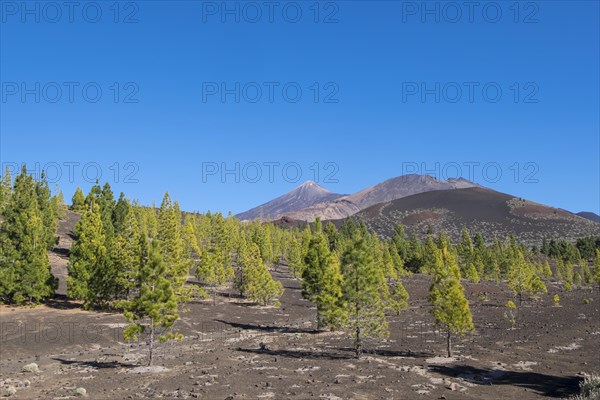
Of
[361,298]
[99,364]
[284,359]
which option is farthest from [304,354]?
[99,364]

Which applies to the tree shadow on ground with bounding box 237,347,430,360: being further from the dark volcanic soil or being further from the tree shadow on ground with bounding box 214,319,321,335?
the tree shadow on ground with bounding box 214,319,321,335

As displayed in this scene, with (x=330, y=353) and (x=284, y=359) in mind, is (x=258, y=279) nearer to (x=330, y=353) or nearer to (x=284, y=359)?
(x=330, y=353)

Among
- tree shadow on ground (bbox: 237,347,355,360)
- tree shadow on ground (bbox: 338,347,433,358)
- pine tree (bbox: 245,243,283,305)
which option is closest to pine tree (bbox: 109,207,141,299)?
pine tree (bbox: 245,243,283,305)

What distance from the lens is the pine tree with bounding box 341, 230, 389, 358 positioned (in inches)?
1569

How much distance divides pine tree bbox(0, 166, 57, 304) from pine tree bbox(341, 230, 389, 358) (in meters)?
40.8

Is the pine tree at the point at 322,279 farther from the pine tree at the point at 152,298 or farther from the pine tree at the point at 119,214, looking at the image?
the pine tree at the point at 119,214

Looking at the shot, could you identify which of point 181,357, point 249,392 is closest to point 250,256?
point 181,357

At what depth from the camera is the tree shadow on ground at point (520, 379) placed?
29.1m

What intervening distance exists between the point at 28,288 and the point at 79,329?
12037 millimetres

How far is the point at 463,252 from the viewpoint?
133125 millimetres

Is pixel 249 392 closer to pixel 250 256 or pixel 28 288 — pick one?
pixel 28 288

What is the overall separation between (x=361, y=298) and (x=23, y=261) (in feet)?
143

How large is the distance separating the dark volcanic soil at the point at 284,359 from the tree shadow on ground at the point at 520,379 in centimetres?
7

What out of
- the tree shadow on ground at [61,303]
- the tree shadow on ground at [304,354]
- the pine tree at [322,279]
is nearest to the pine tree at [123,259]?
the tree shadow on ground at [61,303]
